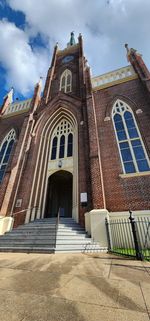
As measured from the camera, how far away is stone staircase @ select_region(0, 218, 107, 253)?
6438 millimetres

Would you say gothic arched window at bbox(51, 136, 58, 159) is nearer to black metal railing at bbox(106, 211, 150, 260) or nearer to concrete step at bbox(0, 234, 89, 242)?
concrete step at bbox(0, 234, 89, 242)

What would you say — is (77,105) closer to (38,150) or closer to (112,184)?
(38,150)

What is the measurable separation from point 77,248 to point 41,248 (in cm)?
157

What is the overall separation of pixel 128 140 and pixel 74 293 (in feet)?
33.7

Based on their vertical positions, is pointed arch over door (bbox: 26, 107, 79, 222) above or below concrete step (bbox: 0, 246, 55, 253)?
above

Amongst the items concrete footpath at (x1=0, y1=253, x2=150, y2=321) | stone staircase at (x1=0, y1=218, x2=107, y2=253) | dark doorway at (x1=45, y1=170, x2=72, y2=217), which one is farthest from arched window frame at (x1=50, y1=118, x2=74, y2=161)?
concrete footpath at (x1=0, y1=253, x2=150, y2=321)

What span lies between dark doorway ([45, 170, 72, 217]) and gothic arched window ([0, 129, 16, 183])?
4.89 metres

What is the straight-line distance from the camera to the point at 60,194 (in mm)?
15008

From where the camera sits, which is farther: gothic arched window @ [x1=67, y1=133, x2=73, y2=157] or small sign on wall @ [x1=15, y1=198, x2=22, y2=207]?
gothic arched window @ [x1=67, y1=133, x2=73, y2=157]

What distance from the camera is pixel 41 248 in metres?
6.31

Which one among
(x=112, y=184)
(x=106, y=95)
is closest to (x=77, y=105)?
(x=106, y=95)

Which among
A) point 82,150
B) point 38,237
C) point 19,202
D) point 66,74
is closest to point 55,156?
point 82,150

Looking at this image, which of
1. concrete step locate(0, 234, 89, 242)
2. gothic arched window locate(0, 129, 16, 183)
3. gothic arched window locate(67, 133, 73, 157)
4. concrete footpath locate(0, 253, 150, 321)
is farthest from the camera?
gothic arched window locate(0, 129, 16, 183)

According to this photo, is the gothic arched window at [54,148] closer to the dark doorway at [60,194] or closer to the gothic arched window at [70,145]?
the gothic arched window at [70,145]
